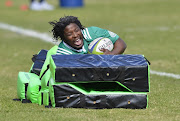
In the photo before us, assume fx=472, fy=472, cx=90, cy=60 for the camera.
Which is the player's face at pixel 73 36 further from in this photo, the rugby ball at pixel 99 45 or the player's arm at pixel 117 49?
the player's arm at pixel 117 49

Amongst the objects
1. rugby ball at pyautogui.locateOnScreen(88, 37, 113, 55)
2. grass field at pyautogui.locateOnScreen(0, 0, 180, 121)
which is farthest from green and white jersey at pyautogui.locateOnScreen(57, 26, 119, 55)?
grass field at pyautogui.locateOnScreen(0, 0, 180, 121)

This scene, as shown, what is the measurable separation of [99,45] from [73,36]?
456mm

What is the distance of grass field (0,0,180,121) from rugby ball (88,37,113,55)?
105 cm

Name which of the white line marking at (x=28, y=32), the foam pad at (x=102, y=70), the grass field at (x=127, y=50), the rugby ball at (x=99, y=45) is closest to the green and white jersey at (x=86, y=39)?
the rugby ball at (x=99, y=45)

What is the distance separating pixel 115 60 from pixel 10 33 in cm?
1122

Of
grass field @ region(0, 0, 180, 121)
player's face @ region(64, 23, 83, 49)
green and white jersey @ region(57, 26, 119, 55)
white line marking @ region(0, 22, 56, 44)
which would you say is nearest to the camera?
grass field @ region(0, 0, 180, 121)

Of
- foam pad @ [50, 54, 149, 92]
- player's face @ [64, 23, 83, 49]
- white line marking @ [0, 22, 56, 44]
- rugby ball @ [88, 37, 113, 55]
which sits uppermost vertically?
player's face @ [64, 23, 83, 49]

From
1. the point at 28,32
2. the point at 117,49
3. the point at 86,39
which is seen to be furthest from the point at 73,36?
the point at 28,32

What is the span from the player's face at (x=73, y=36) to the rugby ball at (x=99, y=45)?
0.23 meters

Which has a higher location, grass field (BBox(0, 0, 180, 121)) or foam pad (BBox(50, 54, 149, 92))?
foam pad (BBox(50, 54, 149, 92))

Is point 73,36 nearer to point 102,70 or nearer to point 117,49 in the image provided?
point 117,49

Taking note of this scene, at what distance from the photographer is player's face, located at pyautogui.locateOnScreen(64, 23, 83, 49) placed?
7312 millimetres

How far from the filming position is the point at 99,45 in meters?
7.45

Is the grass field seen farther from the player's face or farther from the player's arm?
the player's face
